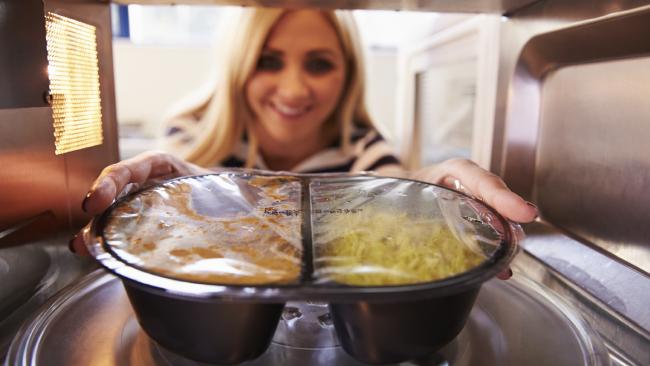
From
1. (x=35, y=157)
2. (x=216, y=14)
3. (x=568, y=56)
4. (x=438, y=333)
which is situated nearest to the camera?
(x=438, y=333)

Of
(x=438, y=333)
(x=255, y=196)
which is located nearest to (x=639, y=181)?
(x=438, y=333)

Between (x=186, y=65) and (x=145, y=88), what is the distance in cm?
20

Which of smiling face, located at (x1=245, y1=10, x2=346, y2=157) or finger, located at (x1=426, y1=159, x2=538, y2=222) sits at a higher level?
smiling face, located at (x1=245, y1=10, x2=346, y2=157)

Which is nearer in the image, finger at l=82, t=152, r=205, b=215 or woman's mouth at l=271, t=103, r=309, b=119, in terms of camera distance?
finger at l=82, t=152, r=205, b=215

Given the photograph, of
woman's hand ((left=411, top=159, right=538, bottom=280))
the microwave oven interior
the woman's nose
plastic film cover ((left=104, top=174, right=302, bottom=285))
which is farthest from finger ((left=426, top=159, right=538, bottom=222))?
the woman's nose

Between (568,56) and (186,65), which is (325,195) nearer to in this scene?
(568,56)

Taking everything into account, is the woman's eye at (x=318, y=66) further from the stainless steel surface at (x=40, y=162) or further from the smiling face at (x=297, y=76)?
the stainless steel surface at (x=40, y=162)

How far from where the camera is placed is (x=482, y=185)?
1.95ft

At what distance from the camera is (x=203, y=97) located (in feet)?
5.42

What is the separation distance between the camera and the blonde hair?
1372mm

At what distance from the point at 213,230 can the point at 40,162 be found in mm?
250

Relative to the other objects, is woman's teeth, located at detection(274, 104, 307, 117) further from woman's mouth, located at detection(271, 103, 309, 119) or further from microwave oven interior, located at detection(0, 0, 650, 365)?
microwave oven interior, located at detection(0, 0, 650, 365)

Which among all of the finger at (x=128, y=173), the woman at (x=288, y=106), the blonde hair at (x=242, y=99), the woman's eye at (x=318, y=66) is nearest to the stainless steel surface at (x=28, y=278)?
the finger at (x=128, y=173)

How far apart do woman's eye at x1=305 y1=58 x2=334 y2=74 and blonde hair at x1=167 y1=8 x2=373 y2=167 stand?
104 millimetres
